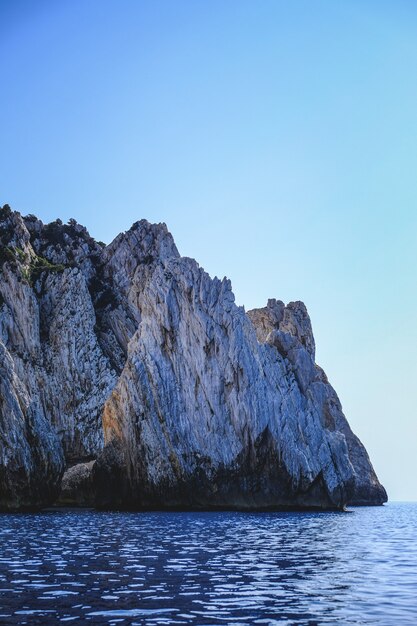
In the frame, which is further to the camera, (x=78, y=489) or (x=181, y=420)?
(x=78, y=489)

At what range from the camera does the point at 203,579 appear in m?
21.9

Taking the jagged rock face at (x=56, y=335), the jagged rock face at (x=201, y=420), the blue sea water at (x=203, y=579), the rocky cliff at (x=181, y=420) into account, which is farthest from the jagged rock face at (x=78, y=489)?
the blue sea water at (x=203, y=579)

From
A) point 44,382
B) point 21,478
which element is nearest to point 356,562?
point 21,478

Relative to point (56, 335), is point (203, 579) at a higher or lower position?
lower

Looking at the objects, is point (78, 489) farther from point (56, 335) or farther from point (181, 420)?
point (56, 335)

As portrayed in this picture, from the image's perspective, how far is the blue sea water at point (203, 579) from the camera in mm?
16438

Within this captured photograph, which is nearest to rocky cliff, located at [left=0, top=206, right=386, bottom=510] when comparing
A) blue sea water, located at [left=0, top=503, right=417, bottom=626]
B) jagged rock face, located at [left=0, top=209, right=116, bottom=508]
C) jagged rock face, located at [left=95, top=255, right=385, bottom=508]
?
jagged rock face, located at [left=95, top=255, right=385, bottom=508]

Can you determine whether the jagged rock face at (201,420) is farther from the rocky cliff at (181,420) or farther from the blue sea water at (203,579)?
the blue sea water at (203,579)

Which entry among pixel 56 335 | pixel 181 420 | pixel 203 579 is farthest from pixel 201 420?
pixel 203 579

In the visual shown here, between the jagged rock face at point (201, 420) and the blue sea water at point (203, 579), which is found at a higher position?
the jagged rock face at point (201, 420)

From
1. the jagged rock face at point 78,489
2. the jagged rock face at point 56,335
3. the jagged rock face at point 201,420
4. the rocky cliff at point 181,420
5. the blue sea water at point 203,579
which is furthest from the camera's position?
the jagged rock face at point 56,335

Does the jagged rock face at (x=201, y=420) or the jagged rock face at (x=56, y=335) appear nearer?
the jagged rock face at (x=201, y=420)

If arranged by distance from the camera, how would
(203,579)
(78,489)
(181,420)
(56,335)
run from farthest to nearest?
1. (56,335)
2. (78,489)
3. (181,420)
4. (203,579)

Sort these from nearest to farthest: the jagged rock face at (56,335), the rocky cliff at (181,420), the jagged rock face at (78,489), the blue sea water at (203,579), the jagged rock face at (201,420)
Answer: the blue sea water at (203,579) → the rocky cliff at (181,420) → the jagged rock face at (201,420) → the jagged rock face at (78,489) → the jagged rock face at (56,335)
